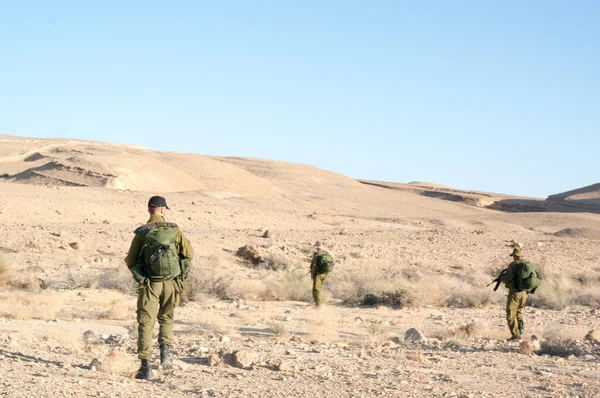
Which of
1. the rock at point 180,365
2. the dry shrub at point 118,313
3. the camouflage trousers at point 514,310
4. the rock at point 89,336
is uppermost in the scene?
the camouflage trousers at point 514,310

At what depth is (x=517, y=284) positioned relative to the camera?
11.2 m

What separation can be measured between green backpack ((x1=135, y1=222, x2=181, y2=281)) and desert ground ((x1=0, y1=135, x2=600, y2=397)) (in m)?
0.93

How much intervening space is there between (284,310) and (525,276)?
16.6 ft

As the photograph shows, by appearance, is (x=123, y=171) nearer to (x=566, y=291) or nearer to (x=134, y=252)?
(x=566, y=291)

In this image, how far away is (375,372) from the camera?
27.2 ft

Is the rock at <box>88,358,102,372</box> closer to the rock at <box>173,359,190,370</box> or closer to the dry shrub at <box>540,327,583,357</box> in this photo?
the rock at <box>173,359,190,370</box>

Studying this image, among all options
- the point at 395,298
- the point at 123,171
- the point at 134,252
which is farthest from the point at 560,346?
the point at 123,171

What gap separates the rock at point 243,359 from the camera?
827 centimetres

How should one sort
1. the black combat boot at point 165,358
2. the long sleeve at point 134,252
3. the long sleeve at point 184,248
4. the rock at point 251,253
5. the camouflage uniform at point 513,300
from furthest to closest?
the rock at point 251,253 < the camouflage uniform at point 513,300 < the black combat boot at point 165,358 < the long sleeve at point 184,248 < the long sleeve at point 134,252

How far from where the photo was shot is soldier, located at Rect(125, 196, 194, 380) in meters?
7.64

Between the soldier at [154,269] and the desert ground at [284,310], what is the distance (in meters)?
0.41

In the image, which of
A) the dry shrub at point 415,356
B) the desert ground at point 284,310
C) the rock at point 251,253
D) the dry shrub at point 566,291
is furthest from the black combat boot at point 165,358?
the rock at point 251,253

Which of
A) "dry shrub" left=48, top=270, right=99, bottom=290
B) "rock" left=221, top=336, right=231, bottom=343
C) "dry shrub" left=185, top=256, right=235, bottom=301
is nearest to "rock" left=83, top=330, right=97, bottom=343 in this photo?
"rock" left=221, top=336, right=231, bottom=343

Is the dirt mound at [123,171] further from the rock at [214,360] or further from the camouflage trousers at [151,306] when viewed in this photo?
the camouflage trousers at [151,306]
